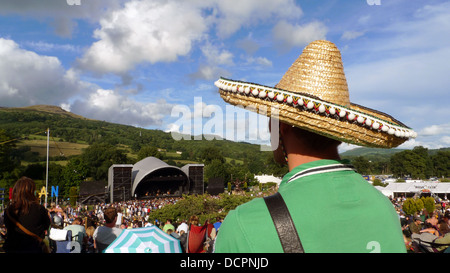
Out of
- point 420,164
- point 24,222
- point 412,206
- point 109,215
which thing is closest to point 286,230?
point 24,222

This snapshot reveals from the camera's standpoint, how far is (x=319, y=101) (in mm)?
1386

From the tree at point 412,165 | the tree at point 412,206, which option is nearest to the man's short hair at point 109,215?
the tree at point 412,206

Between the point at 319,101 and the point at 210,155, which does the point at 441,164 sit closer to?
the point at 210,155

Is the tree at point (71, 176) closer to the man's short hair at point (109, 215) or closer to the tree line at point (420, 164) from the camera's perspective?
the man's short hair at point (109, 215)

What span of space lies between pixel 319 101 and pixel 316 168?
309mm

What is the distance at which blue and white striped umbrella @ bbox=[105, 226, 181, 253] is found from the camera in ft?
7.55

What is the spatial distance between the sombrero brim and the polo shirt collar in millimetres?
123

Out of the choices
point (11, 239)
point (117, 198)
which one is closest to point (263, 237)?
point (11, 239)

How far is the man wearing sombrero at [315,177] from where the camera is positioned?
1.07 meters

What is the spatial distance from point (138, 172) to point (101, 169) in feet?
73.9

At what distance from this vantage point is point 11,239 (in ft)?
10.8

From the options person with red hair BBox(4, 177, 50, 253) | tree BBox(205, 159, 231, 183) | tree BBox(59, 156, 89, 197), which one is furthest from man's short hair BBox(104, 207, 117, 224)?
tree BBox(205, 159, 231, 183)
